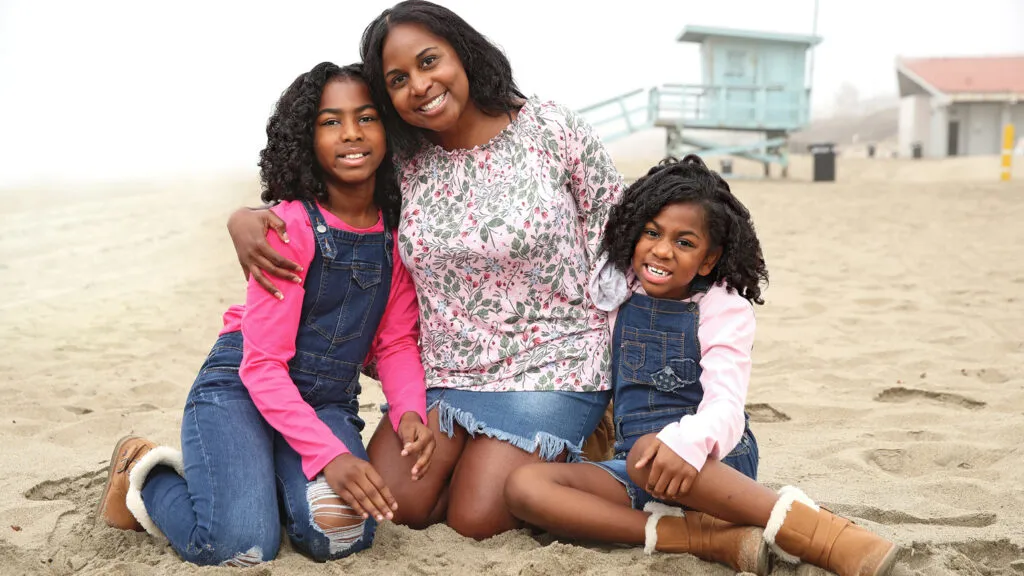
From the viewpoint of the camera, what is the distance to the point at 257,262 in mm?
2418

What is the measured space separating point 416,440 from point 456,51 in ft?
3.72

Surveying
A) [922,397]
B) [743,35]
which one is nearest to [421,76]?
[922,397]

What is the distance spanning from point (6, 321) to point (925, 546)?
6.04 m

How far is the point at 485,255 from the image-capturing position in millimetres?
2580

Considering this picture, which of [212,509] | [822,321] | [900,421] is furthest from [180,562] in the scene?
[822,321]

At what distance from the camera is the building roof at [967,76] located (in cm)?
2644

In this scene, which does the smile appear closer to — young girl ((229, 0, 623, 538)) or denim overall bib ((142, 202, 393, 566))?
young girl ((229, 0, 623, 538))

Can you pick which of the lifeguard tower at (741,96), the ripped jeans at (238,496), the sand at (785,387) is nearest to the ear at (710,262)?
the sand at (785,387)

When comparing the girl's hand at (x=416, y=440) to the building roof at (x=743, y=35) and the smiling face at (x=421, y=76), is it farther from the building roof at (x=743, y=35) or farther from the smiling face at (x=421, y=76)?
the building roof at (x=743, y=35)

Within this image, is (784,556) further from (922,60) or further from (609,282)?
(922,60)

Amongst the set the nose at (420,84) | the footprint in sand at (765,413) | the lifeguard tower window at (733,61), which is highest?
the lifeguard tower window at (733,61)

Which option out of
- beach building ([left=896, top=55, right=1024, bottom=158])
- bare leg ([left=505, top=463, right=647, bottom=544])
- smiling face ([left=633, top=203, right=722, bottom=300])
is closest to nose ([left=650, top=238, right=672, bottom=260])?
smiling face ([left=633, top=203, right=722, bottom=300])

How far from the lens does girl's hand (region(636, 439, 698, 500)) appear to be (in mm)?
2121

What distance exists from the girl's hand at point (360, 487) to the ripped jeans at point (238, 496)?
6cm
